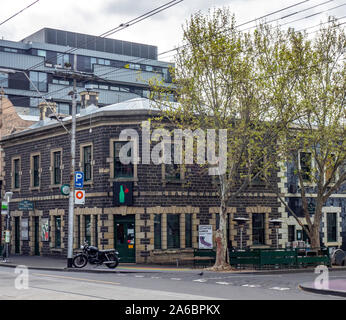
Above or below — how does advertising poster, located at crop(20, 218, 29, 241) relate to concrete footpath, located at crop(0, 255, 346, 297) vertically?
above

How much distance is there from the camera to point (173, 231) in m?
31.9

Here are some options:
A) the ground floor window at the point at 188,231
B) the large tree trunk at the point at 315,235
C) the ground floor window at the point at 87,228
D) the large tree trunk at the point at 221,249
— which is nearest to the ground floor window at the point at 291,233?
the large tree trunk at the point at 315,235

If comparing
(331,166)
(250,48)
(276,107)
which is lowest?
(331,166)

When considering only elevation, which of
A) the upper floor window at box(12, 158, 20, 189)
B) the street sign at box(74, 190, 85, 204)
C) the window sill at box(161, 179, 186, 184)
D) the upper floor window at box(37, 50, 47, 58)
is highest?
the upper floor window at box(37, 50, 47, 58)

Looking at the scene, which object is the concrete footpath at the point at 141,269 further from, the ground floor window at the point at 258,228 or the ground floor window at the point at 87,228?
the ground floor window at the point at 258,228

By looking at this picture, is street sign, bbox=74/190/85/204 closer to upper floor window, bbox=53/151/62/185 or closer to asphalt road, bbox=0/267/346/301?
asphalt road, bbox=0/267/346/301

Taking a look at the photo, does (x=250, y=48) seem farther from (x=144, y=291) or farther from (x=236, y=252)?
(x=144, y=291)

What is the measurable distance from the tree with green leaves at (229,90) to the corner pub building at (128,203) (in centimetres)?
290

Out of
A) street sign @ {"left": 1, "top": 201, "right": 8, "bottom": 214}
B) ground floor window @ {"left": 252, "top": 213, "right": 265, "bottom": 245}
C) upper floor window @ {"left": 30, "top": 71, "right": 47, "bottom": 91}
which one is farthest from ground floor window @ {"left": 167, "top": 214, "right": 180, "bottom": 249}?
upper floor window @ {"left": 30, "top": 71, "right": 47, "bottom": 91}

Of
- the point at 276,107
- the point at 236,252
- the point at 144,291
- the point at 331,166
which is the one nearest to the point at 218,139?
the point at 276,107

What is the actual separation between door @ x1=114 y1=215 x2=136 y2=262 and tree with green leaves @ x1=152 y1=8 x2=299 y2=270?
6.09m

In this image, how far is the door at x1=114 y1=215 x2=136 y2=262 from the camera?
101ft

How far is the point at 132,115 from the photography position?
102 feet
